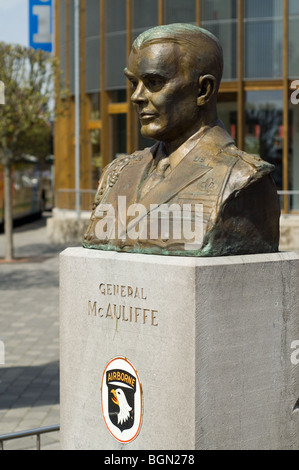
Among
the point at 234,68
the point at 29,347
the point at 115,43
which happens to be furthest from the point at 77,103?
the point at 29,347

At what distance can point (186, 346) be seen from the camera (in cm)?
438

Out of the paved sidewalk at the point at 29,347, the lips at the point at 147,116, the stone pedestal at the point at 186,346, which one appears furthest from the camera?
the paved sidewalk at the point at 29,347

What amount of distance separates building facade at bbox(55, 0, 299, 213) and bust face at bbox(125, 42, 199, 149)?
13722mm

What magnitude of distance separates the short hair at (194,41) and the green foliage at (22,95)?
13.8m

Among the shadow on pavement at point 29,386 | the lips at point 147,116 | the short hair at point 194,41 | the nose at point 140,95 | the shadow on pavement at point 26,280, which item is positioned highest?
the short hair at point 194,41

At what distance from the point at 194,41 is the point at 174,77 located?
24 cm

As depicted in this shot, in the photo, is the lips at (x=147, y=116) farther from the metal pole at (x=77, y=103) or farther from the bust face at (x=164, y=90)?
the metal pole at (x=77, y=103)

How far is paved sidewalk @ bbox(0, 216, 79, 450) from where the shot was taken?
Result: 7555mm

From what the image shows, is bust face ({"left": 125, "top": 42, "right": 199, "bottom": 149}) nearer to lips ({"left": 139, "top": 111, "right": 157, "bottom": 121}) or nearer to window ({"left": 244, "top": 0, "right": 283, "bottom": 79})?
lips ({"left": 139, "top": 111, "right": 157, "bottom": 121})

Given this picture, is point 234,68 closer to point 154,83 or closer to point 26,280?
point 26,280

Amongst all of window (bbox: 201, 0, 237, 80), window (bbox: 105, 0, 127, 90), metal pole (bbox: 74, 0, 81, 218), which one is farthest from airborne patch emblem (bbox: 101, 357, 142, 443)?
metal pole (bbox: 74, 0, 81, 218)

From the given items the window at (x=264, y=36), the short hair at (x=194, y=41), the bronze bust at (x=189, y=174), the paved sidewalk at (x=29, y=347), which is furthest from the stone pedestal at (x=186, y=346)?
the window at (x=264, y=36)

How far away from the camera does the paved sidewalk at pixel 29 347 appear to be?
24.8 ft
